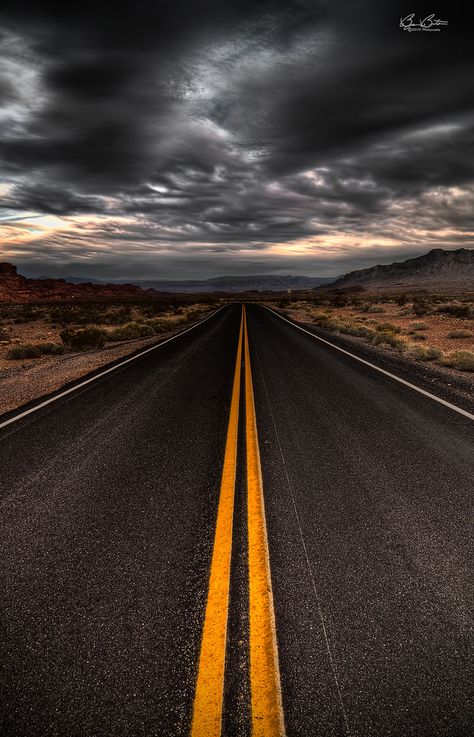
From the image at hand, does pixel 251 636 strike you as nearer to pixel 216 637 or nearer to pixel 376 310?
pixel 216 637

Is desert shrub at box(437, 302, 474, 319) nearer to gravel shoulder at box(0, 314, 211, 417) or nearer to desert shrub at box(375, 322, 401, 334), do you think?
desert shrub at box(375, 322, 401, 334)

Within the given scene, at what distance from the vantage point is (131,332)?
1962 centimetres

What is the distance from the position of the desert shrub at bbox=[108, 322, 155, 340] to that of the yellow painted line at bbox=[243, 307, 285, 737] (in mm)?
16374

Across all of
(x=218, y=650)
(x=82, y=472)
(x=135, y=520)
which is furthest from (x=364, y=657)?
(x=82, y=472)

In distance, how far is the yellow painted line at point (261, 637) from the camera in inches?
67.6

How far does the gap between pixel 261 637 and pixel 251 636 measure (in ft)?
0.19

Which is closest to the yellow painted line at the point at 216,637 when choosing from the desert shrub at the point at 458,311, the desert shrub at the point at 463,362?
the desert shrub at the point at 463,362

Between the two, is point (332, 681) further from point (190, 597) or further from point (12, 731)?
point (12, 731)

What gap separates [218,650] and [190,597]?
0.42m

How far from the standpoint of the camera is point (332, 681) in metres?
1.88

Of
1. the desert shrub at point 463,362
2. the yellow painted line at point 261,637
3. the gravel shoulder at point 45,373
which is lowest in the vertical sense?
the yellow painted line at point 261,637

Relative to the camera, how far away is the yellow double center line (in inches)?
67.6

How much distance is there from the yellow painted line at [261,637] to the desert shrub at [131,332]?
1637 centimetres

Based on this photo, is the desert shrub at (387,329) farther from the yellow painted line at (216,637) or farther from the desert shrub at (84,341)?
the yellow painted line at (216,637)
